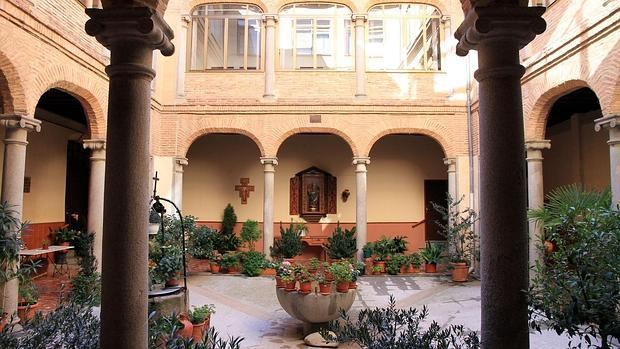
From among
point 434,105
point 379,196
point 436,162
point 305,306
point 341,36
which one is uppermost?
point 341,36

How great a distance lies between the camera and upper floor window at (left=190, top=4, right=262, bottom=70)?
41.3 ft

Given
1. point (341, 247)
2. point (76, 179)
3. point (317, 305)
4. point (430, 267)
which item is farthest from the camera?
point (76, 179)

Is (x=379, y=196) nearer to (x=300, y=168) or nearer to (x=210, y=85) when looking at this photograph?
(x=300, y=168)

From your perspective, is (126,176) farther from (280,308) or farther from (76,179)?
(76,179)

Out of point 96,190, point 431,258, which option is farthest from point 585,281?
point 431,258

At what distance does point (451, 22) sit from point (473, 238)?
5.68 m

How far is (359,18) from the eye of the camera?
12.2 meters

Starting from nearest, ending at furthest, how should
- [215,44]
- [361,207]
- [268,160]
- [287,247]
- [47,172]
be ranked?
[47,172] → [287,247] → [361,207] → [268,160] → [215,44]

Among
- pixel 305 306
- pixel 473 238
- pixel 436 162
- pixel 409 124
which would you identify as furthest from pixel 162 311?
pixel 436 162

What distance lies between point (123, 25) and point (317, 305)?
4.29 metres

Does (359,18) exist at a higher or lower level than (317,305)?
higher

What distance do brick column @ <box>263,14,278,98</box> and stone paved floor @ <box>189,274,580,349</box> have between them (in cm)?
493

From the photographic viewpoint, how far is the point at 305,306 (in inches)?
237

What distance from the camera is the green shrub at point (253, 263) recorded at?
1116 centimetres
